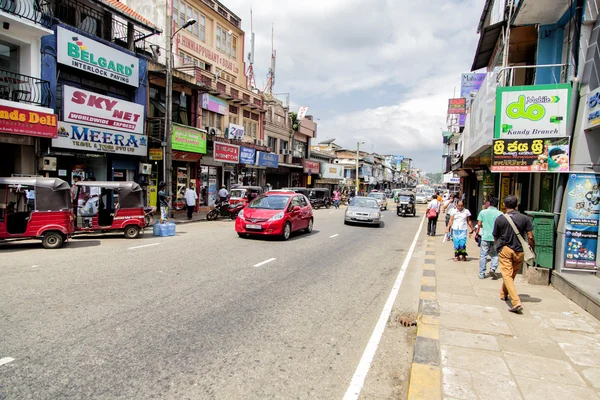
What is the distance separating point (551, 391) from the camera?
3572 millimetres

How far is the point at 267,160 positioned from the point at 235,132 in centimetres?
483

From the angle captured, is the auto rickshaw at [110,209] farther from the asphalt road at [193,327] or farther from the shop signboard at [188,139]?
the shop signboard at [188,139]

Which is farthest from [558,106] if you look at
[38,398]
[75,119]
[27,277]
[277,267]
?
[75,119]

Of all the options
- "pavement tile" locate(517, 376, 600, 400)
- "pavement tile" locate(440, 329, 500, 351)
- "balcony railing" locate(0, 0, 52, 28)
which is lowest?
"pavement tile" locate(440, 329, 500, 351)

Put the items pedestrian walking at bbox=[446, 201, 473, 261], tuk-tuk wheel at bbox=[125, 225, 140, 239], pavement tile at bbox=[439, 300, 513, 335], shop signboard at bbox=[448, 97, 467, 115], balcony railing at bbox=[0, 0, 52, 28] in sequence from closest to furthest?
pavement tile at bbox=[439, 300, 513, 335], pedestrian walking at bbox=[446, 201, 473, 261], tuk-tuk wheel at bbox=[125, 225, 140, 239], balcony railing at bbox=[0, 0, 52, 28], shop signboard at bbox=[448, 97, 467, 115]

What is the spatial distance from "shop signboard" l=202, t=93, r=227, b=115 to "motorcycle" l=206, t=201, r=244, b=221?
314 inches

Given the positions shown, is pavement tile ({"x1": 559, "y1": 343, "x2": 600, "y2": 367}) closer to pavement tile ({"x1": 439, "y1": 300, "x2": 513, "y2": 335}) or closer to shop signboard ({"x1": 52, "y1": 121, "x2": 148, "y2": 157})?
pavement tile ({"x1": 439, "y1": 300, "x2": 513, "y2": 335})

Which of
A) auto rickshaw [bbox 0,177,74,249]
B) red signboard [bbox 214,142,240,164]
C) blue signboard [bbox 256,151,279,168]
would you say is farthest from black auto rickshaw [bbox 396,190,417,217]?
auto rickshaw [bbox 0,177,74,249]

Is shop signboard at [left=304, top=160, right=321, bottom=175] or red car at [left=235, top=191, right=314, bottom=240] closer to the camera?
red car at [left=235, top=191, right=314, bottom=240]

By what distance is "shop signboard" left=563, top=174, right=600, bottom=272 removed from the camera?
7.39 m

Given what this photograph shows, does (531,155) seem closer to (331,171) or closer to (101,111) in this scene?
(101,111)

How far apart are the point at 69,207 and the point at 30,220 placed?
1.01 meters

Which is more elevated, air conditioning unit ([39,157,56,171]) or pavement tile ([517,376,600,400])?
air conditioning unit ([39,157,56,171])

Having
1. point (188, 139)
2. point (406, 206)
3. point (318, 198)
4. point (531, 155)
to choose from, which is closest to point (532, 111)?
→ point (531, 155)
